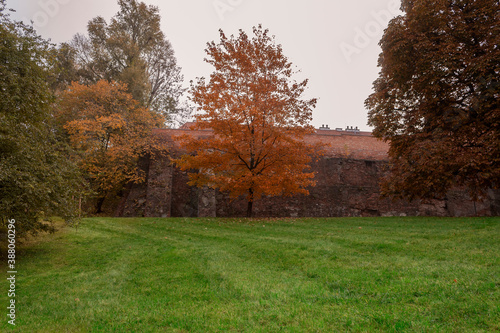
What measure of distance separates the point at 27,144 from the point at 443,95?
15.2 meters

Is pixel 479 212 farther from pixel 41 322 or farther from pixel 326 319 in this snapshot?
pixel 41 322

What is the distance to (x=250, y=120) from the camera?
14.7 meters

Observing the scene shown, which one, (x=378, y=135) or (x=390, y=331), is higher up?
(x=378, y=135)

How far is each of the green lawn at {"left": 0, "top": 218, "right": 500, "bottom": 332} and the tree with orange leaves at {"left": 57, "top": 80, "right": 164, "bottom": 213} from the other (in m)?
9.36

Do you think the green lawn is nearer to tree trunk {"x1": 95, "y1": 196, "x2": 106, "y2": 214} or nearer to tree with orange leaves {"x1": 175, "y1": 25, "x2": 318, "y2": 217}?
tree with orange leaves {"x1": 175, "y1": 25, "x2": 318, "y2": 217}

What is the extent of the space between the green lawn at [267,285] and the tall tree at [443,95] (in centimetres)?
347

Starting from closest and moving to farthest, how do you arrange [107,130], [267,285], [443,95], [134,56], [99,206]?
1. [267,285]
2. [443,95]
3. [107,130]
4. [99,206]
5. [134,56]

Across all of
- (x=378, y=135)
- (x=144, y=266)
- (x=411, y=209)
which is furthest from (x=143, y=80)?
(x=411, y=209)

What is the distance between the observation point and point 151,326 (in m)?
3.95

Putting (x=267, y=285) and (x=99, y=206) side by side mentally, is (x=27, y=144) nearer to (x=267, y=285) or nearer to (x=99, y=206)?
(x=267, y=285)

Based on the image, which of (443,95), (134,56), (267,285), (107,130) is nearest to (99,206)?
(107,130)

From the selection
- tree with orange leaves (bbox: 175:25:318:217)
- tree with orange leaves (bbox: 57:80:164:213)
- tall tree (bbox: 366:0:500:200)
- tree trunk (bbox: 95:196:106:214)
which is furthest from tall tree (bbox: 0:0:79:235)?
tall tree (bbox: 366:0:500:200)

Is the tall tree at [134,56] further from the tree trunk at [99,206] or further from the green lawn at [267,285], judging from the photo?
the green lawn at [267,285]

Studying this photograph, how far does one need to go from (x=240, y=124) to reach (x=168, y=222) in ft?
19.2
